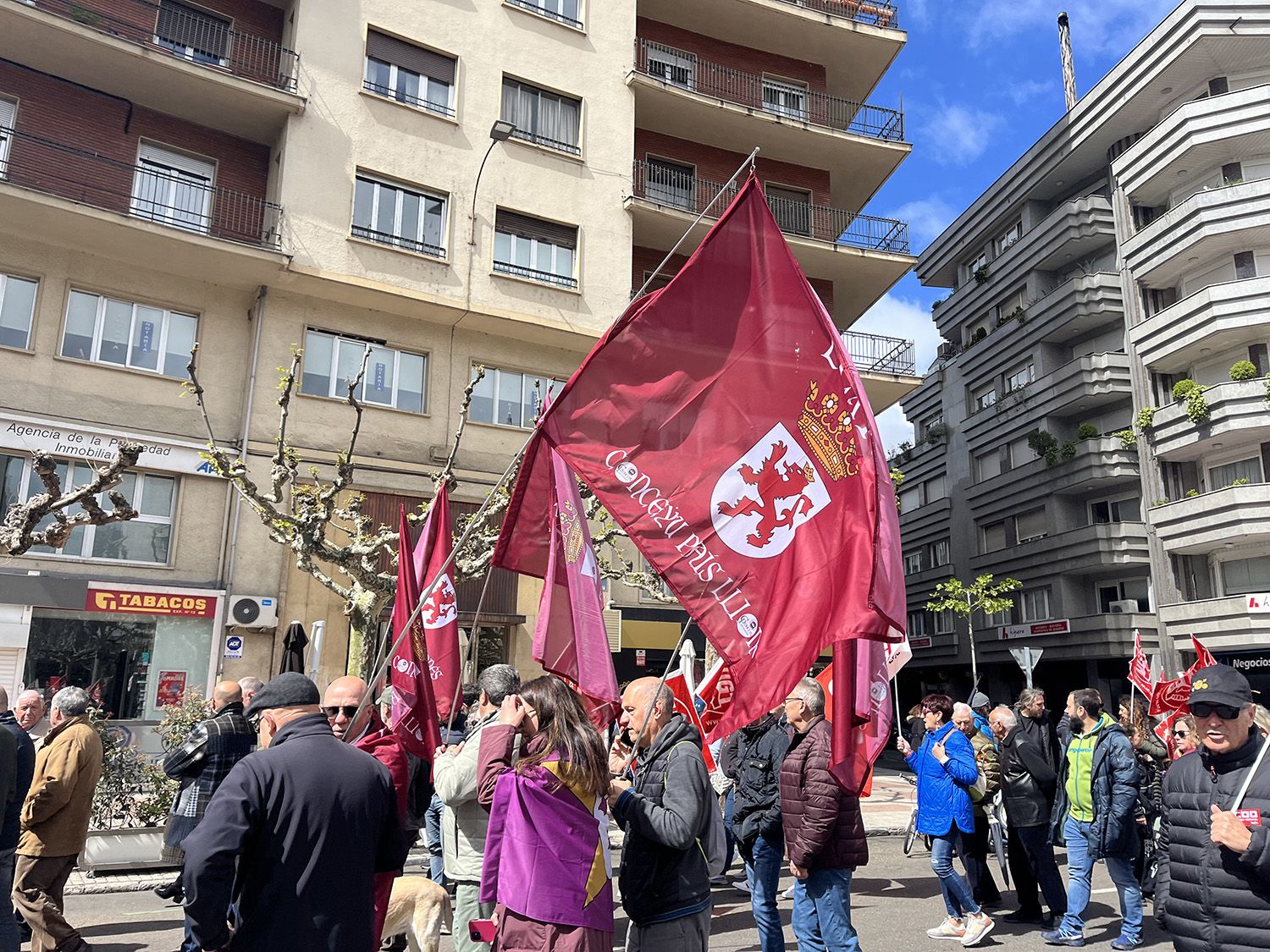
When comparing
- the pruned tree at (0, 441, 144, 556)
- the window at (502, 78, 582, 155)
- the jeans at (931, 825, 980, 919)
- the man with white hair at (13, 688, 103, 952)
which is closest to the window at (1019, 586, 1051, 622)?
the window at (502, 78, 582, 155)

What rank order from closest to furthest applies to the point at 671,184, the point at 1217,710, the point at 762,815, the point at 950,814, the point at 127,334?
1. the point at 1217,710
2. the point at 762,815
3. the point at 950,814
4. the point at 127,334
5. the point at 671,184

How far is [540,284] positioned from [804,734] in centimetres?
1704

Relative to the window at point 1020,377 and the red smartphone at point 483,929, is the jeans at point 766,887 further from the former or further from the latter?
the window at point 1020,377

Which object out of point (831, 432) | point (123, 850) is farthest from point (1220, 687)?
point (123, 850)

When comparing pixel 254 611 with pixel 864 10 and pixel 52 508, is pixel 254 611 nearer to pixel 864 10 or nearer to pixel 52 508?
pixel 52 508

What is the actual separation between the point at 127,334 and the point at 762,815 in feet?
54.7

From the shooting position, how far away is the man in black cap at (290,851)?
345cm

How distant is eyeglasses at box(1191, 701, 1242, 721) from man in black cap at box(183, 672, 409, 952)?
3578mm

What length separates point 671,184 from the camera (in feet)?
84.1

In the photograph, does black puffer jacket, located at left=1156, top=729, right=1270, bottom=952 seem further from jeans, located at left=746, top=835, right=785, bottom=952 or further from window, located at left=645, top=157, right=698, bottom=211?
window, located at left=645, top=157, right=698, bottom=211

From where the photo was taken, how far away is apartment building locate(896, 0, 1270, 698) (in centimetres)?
2991

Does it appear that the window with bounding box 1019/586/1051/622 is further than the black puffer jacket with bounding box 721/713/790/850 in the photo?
Yes

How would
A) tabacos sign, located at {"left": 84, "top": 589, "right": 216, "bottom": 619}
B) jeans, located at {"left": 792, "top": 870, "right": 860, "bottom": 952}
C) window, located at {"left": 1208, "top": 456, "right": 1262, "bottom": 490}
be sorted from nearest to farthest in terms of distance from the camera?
Answer: jeans, located at {"left": 792, "top": 870, "right": 860, "bottom": 952} < tabacos sign, located at {"left": 84, "top": 589, "right": 216, "bottom": 619} < window, located at {"left": 1208, "top": 456, "right": 1262, "bottom": 490}

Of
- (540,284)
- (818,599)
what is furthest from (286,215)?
(818,599)
